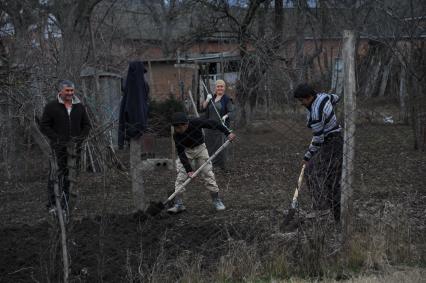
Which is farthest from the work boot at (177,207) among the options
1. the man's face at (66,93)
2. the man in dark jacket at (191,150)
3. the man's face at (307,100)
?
the man's face at (307,100)

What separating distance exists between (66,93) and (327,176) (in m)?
3.17

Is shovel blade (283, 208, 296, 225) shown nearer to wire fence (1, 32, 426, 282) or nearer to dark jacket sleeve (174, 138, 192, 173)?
wire fence (1, 32, 426, 282)

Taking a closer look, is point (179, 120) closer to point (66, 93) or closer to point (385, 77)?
point (66, 93)

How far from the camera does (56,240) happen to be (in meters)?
4.23

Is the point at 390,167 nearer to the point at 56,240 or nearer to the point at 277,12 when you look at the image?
the point at 56,240

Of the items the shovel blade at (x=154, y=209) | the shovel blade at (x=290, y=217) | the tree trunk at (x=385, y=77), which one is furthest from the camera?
the tree trunk at (x=385, y=77)

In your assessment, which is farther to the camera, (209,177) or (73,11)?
(73,11)

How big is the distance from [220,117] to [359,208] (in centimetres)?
321

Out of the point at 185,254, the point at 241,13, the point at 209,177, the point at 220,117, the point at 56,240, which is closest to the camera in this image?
the point at 56,240

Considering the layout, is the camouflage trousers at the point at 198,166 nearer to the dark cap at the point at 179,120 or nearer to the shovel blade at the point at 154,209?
the shovel blade at the point at 154,209

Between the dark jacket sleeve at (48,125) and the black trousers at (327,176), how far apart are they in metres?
2.75

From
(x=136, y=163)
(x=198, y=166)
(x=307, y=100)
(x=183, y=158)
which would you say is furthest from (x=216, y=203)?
(x=307, y=100)

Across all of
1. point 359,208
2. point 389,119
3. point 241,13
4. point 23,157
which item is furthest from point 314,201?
point 241,13

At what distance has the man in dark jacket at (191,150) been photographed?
6.68 meters
